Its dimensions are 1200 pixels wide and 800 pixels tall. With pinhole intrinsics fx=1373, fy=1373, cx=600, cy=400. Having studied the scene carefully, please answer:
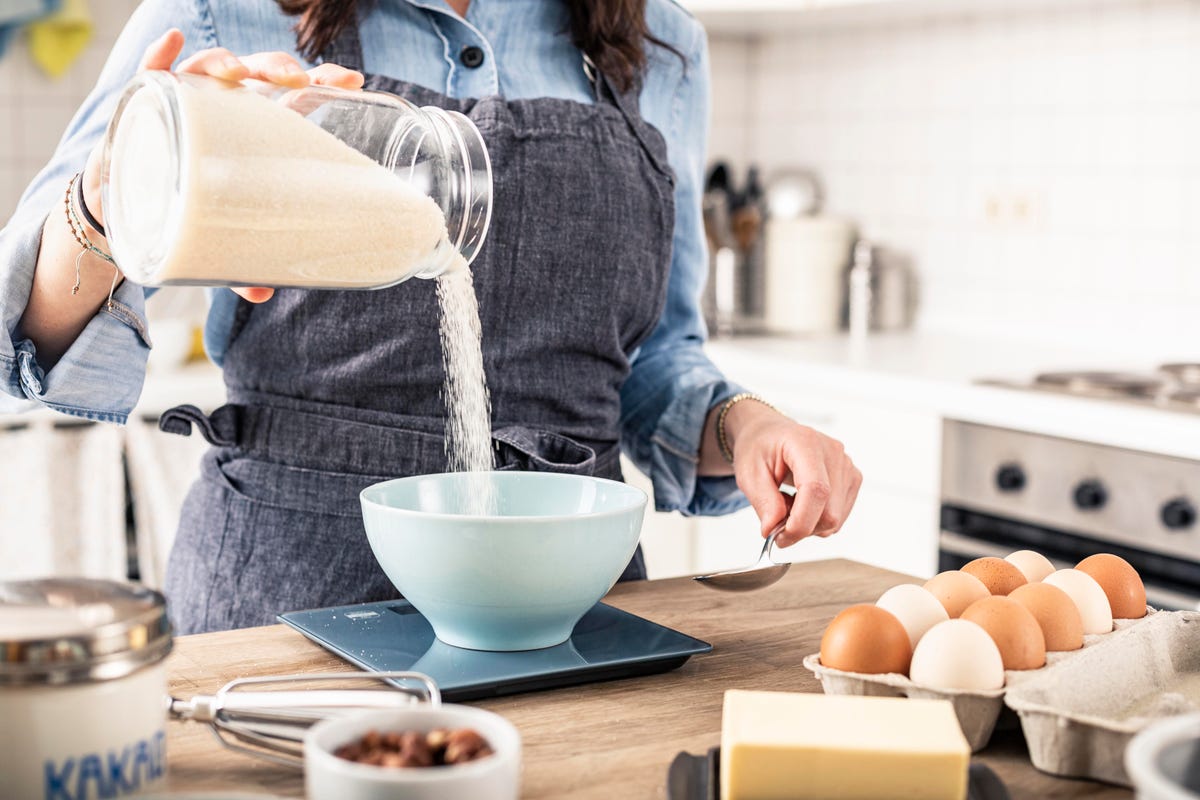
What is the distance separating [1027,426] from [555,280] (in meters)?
1.08

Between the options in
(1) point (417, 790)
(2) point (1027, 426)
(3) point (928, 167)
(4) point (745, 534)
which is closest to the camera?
(1) point (417, 790)

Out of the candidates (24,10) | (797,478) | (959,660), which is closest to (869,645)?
(959,660)

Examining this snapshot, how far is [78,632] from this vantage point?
528 millimetres

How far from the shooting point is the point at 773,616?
0.98m

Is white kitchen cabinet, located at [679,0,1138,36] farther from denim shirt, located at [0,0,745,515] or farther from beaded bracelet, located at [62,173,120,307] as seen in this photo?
beaded bracelet, located at [62,173,120,307]

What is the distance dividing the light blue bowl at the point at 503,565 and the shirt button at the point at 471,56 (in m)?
0.50

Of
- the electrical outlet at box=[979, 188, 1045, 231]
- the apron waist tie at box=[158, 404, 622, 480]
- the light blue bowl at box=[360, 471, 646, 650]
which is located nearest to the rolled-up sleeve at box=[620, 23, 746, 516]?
the apron waist tie at box=[158, 404, 622, 480]

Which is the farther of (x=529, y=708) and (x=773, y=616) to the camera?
(x=773, y=616)

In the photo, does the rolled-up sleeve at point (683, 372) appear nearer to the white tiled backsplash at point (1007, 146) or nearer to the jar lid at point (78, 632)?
the jar lid at point (78, 632)

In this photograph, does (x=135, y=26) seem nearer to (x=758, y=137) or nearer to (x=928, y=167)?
(x=928, y=167)

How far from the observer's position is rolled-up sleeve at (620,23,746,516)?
1.27 metres

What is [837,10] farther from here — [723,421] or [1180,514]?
[723,421]

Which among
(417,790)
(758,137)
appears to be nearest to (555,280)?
(417,790)

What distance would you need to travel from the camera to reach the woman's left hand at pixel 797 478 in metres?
0.98
